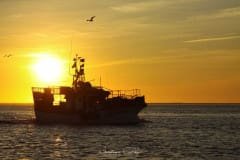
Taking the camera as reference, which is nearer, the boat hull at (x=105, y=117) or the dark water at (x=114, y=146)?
the dark water at (x=114, y=146)

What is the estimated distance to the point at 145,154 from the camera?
2422 inches

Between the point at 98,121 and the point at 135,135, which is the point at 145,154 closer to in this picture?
the point at 135,135

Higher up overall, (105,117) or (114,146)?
(105,117)

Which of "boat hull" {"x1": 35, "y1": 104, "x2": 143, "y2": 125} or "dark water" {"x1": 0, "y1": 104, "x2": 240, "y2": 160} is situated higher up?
"boat hull" {"x1": 35, "y1": 104, "x2": 143, "y2": 125}

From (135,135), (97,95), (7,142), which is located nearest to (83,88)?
(97,95)

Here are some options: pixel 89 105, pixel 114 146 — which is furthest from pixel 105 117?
pixel 114 146

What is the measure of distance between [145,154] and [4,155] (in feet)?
45.7

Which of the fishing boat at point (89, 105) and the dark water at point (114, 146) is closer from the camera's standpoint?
the dark water at point (114, 146)

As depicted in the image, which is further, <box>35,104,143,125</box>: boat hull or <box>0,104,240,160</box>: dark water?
<box>35,104,143,125</box>: boat hull

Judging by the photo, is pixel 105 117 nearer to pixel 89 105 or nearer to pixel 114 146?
pixel 89 105

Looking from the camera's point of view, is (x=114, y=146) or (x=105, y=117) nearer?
(x=114, y=146)

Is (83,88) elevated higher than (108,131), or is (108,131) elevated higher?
(83,88)

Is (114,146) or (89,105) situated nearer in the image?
(114,146)

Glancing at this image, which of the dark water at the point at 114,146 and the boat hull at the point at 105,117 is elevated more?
the boat hull at the point at 105,117
